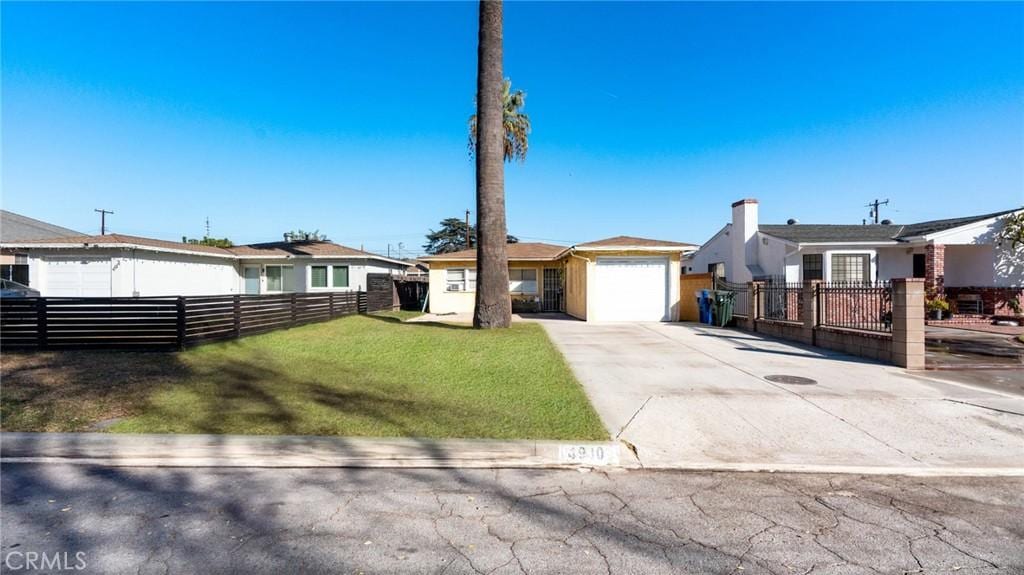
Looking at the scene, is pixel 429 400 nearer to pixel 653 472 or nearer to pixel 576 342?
pixel 653 472

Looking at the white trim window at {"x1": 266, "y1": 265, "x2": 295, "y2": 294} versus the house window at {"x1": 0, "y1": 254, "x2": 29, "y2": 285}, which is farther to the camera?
the house window at {"x1": 0, "y1": 254, "x2": 29, "y2": 285}

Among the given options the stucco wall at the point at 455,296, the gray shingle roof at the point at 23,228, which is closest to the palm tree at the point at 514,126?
the stucco wall at the point at 455,296

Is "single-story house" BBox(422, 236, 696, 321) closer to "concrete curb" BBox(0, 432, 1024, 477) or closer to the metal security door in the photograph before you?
the metal security door

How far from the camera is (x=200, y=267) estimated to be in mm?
23781

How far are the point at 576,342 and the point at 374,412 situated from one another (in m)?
7.47

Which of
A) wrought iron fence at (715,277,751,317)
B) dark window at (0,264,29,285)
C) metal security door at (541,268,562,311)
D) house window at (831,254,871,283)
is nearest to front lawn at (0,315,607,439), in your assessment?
wrought iron fence at (715,277,751,317)

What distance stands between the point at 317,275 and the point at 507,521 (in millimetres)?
23803

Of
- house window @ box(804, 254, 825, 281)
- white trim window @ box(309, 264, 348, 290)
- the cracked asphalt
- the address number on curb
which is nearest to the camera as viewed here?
the cracked asphalt

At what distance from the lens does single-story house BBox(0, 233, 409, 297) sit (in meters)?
20.2

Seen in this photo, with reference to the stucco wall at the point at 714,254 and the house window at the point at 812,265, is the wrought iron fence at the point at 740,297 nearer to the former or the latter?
the house window at the point at 812,265

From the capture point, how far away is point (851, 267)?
1858 cm

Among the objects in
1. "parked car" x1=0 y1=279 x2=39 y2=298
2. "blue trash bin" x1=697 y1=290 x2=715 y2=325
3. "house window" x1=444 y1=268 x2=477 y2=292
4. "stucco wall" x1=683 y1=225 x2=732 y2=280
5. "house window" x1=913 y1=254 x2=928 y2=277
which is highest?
"stucco wall" x1=683 y1=225 x2=732 y2=280

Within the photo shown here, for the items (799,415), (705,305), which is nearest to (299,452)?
(799,415)

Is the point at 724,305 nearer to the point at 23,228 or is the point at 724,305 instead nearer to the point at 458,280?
the point at 458,280
